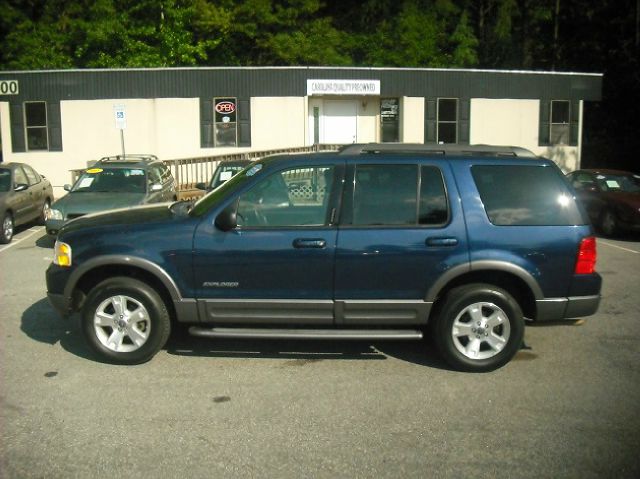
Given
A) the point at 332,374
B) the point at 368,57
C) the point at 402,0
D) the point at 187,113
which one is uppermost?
the point at 402,0

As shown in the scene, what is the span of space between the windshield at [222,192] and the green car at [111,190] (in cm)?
646

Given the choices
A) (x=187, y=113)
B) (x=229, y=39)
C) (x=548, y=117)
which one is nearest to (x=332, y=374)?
(x=187, y=113)

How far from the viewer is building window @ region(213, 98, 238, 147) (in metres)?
24.8

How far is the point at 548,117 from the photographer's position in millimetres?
26859

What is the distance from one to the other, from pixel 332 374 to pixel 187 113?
19.8 metres

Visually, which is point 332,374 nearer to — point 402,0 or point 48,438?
point 48,438

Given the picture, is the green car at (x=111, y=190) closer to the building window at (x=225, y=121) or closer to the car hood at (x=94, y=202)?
the car hood at (x=94, y=202)

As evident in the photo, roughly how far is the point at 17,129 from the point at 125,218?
802 inches

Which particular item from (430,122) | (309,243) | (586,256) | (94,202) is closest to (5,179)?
(94,202)

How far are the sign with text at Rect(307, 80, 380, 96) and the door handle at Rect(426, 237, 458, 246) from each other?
19.2 metres

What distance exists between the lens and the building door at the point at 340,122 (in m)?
26.1

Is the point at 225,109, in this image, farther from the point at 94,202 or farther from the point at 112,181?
the point at 94,202

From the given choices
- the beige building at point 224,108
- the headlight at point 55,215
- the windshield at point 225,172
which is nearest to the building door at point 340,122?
the beige building at point 224,108

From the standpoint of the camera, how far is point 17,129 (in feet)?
81.3
